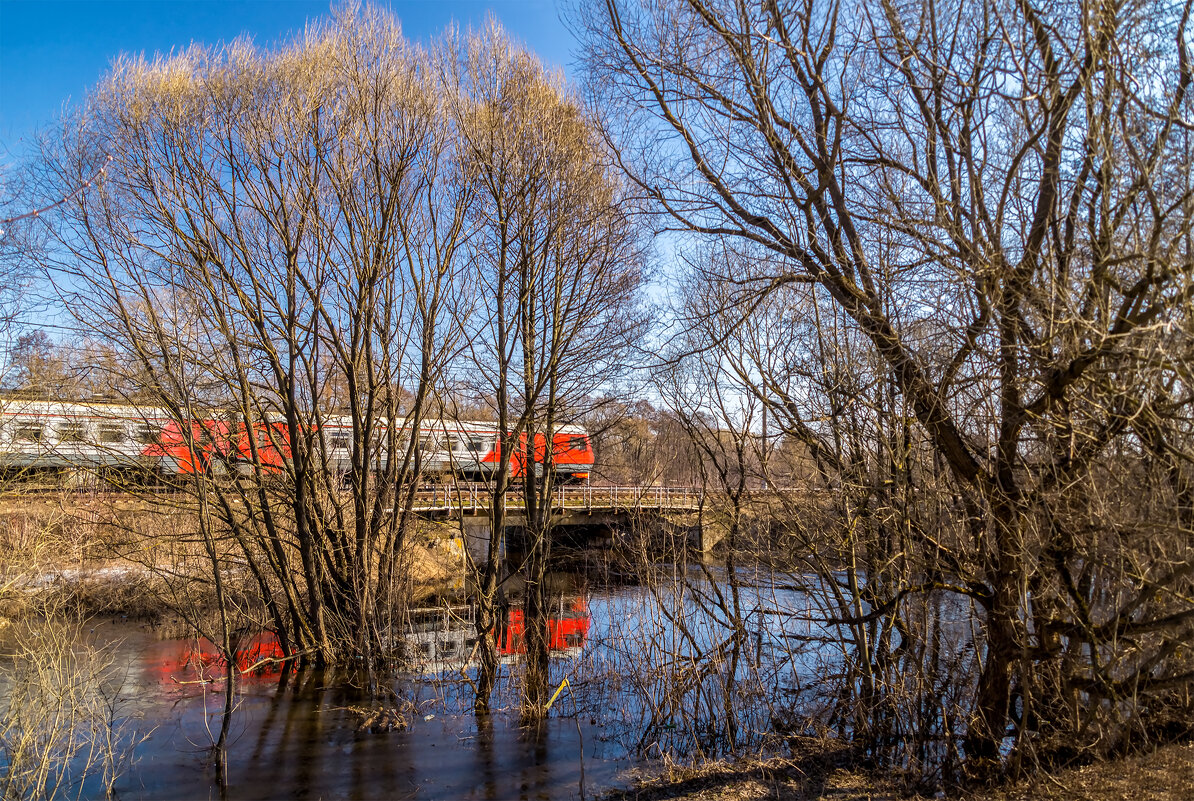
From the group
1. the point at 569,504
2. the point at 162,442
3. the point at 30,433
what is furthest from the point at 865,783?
the point at 569,504

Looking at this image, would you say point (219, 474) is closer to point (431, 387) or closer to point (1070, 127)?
point (431, 387)

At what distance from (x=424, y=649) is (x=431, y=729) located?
1514 mm

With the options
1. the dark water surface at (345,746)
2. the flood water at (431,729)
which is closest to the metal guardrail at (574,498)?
the flood water at (431,729)

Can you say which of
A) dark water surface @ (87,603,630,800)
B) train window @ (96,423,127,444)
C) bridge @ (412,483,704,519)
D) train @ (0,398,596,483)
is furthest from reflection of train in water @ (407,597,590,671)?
train window @ (96,423,127,444)

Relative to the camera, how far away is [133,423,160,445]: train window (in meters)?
8.14

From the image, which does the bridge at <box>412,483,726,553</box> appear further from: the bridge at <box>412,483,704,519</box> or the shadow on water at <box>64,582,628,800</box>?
the shadow on water at <box>64,582,628,800</box>

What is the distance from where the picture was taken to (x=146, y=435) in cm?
847

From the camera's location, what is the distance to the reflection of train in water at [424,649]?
811cm

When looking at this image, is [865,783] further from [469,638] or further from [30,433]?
[30,433]

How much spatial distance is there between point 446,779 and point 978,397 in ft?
15.9

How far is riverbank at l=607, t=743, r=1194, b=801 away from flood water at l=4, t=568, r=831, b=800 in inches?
18.8

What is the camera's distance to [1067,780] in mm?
4605

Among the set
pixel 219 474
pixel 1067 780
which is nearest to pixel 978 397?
pixel 1067 780

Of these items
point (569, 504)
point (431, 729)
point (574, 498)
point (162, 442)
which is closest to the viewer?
point (431, 729)
